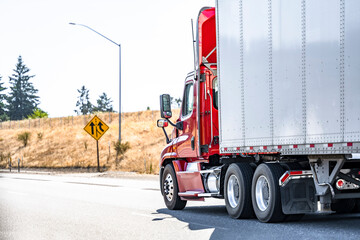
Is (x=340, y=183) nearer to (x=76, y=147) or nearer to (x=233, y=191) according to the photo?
(x=233, y=191)

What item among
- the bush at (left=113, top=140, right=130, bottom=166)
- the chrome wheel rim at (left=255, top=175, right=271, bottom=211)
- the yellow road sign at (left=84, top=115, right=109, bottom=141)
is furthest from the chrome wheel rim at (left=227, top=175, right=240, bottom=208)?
the bush at (left=113, top=140, right=130, bottom=166)

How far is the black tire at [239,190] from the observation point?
40.1 ft

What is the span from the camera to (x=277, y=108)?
36.4ft

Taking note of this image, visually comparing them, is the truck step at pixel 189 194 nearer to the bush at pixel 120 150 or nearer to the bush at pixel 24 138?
the bush at pixel 120 150

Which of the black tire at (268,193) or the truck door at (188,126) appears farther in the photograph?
the truck door at (188,126)

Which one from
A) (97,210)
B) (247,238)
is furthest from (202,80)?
(247,238)

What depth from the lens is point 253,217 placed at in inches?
492

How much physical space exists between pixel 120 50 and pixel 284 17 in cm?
3189

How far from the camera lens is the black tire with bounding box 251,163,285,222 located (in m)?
11.1

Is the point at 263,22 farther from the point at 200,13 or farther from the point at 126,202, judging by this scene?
the point at 126,202

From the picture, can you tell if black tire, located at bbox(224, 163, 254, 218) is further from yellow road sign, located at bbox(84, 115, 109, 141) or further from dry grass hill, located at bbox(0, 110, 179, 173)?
dry grass hill, located at bbox(0, 110, 179, 173)

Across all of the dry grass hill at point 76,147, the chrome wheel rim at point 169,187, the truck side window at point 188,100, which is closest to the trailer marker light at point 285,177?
the truck side window at point 188,100

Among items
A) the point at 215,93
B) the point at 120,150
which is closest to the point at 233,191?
the point at 215,93

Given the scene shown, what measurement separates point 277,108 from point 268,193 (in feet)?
4.73
